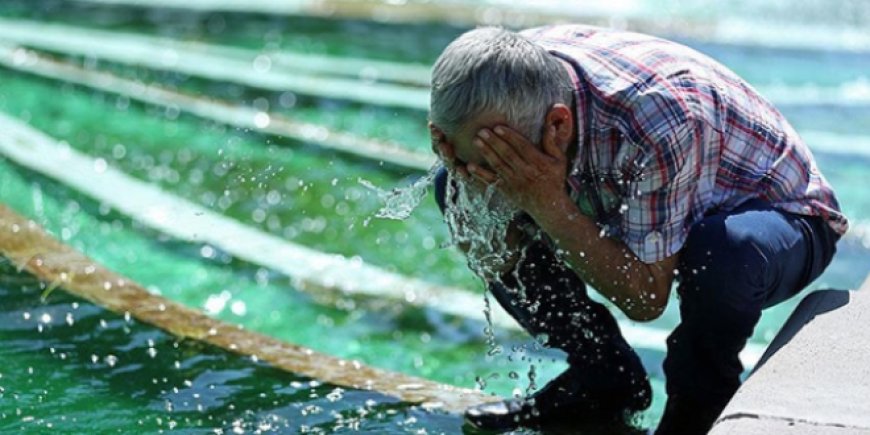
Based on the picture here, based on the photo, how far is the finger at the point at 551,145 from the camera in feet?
9.46

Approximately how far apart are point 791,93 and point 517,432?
5.49 metres

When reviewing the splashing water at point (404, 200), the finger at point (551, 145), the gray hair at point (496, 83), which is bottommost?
the splashing water at point (404, 200)

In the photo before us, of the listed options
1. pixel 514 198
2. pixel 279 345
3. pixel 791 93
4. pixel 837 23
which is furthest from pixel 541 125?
pixel 837 23

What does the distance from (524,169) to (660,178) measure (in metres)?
0.29

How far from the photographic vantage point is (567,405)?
3494 millimetres

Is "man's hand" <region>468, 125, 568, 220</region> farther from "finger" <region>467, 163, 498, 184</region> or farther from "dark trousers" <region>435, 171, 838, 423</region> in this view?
"dark trousers" <region>435, 171, 838, 423</region>

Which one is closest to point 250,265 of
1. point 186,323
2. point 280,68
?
point 186,323

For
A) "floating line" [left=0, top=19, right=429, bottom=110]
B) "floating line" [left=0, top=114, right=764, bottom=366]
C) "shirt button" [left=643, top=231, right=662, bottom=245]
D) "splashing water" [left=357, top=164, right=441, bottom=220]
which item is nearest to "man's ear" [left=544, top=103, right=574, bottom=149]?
"shirt button" [left=643, top=231, right=662, bottom=245]

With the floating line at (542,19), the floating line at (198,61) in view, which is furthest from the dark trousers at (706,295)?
the floating line at (542,19)

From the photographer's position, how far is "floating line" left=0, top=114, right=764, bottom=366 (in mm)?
4941

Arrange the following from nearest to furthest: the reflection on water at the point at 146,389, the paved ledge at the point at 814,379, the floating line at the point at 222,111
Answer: the paved ledge at the point at 814,379, the reflection on water at the point at 146,389, the floating line at the point at 222,111

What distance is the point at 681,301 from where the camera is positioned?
→ 10.3ft

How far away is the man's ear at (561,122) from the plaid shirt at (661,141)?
4 cm

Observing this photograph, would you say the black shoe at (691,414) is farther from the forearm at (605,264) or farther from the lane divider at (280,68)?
the lane divider at (280,68)
